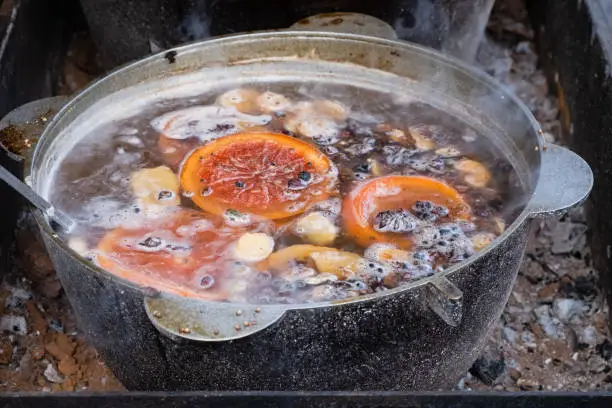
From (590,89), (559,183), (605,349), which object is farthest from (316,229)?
(590,89)

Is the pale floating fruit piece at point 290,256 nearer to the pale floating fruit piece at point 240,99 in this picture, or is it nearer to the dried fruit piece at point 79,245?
the dried fruit piece at point 79,245

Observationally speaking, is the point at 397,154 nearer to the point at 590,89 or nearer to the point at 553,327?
the point at 553,327

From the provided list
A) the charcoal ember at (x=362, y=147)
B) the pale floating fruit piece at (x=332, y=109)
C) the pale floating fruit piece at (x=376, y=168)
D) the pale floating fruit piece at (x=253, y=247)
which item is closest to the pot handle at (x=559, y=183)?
the pale floating fruit piece at (x=376, y=168)

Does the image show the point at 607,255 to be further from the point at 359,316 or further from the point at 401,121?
the point at 359,316

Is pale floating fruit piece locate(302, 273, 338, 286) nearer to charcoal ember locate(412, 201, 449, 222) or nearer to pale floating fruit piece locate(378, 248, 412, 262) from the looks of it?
pale floating fruit piece locate(378, 248, 412, 262)

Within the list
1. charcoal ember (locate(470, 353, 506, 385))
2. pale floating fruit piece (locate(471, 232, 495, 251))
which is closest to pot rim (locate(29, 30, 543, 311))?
pale floating fruit piece (locate(471, 232, 495, 251))
